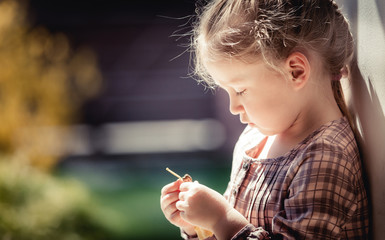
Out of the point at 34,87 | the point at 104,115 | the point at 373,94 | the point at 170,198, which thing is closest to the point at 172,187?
the point at 170,198

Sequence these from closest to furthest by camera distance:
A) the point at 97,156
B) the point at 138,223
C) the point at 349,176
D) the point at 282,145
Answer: the point at 349,176
the point at 282,145
the point at 138,223
the point at 97,156

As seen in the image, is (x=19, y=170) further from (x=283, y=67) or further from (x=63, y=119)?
(x=283, y=67)

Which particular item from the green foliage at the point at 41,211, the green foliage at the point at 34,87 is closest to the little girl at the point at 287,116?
the green foliage at the point at 41,211

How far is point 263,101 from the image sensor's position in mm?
836

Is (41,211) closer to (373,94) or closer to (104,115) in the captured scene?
(104,115)

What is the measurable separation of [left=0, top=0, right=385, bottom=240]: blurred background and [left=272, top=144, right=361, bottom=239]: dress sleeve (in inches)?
74.2

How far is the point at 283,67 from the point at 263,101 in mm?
66

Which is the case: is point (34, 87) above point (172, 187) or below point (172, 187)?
above

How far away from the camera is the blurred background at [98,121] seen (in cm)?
278

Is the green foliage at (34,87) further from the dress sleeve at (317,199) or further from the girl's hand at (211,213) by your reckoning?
the dress sleeve at (317,199)

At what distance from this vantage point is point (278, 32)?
81 centimetres

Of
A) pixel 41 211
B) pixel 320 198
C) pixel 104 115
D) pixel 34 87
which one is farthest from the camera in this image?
pixel 104 115

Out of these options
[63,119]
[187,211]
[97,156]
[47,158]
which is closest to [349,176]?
[187,211]

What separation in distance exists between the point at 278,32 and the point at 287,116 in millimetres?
147
